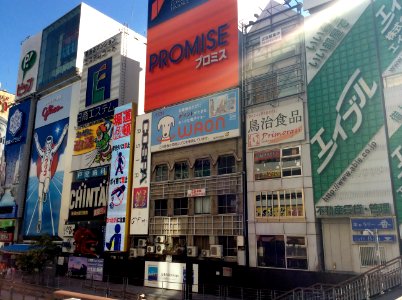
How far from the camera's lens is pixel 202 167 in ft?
112

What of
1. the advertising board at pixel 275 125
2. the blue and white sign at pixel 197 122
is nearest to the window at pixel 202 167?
the blue and white sign at pixel 197 122

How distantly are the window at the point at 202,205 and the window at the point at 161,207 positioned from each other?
11.5ft

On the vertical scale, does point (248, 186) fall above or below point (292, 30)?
below

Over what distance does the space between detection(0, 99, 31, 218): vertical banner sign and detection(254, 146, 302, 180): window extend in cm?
4004

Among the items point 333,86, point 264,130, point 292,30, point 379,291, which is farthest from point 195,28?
point 379,291

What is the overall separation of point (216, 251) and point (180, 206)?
19.4 ft

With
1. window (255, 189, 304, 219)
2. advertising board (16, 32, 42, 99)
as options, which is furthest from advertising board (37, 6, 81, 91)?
window (255, 189, 304, 219)

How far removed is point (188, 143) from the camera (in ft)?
115

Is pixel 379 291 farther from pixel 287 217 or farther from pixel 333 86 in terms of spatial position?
pixel 333 86

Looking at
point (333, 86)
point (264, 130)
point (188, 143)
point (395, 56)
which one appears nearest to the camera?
point (395, 56)

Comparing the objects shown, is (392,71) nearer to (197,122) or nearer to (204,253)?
(197,122)

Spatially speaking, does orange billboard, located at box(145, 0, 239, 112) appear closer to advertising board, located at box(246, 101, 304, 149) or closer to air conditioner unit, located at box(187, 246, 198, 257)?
advertising board, located at box(246, 101, 304, 149)

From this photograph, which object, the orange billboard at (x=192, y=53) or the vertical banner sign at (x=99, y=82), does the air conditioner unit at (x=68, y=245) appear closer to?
the vertical banner sign at (x=99, y=82)

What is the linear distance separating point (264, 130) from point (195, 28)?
44.9 feet
